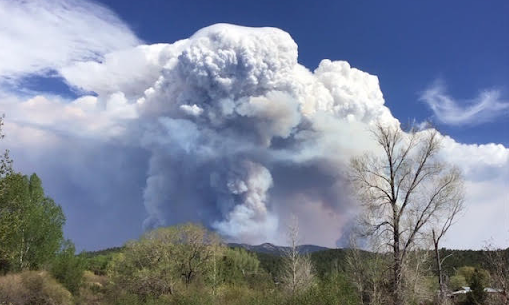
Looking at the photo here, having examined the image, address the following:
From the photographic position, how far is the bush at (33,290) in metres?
33.2

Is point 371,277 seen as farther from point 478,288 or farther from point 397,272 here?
point 478,288

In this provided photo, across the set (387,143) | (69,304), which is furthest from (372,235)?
(69,304)

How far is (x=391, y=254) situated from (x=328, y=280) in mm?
3570

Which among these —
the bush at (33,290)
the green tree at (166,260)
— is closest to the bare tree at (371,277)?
the green tree at (166,260)

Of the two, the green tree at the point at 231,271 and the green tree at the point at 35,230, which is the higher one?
the green tree at the point at 35,230

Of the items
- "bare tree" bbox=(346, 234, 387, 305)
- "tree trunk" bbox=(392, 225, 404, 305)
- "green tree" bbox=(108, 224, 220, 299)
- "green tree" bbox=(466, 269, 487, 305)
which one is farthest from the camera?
"green tree" bbox=(466, 269, 487, 305)

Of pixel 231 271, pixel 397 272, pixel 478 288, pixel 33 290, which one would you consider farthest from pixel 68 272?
pixel 478 288

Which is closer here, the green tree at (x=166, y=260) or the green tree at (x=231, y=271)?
the green tree at (x=166, y=260)

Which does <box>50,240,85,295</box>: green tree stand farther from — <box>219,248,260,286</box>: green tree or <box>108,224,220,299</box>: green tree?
<box>219,248,260,286</box>: green tree

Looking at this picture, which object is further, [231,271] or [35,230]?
[231,271]

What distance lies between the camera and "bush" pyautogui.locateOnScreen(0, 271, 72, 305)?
3325 centimetres

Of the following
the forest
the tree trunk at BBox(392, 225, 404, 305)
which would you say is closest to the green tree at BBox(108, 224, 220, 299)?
the forest

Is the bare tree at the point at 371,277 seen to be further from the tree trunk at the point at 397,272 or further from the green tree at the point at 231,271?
the green tree at the point at 231,271

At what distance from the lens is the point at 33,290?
35.1 meters
